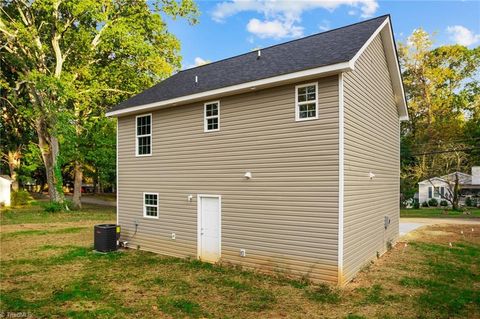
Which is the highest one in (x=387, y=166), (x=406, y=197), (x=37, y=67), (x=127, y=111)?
(x=37, y=67)

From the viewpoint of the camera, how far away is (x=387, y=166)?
12.7 metres

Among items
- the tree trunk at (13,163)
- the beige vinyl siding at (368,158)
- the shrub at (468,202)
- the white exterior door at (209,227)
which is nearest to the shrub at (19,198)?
the tree trunk at (13,163)

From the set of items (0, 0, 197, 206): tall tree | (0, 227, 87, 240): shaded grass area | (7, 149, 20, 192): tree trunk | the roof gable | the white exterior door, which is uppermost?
(0, 0, 197, 206): tall tree

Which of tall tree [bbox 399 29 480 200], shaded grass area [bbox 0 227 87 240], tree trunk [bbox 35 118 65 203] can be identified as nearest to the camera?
shaded grass area [bbox 0 227 87 240]

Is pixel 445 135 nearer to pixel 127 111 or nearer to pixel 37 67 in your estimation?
pixel 127 111

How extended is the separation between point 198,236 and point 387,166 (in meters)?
7.41

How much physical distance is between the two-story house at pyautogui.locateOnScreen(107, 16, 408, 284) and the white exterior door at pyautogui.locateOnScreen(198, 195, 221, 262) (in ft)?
0.10

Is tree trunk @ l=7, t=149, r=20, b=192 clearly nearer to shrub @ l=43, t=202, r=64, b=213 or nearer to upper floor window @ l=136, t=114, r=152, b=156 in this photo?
shrub @ l=43, t=202, r=64, b=213

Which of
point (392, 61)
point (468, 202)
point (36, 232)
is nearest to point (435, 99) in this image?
point (468, 202)

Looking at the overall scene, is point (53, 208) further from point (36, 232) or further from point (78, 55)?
point (78, 55)

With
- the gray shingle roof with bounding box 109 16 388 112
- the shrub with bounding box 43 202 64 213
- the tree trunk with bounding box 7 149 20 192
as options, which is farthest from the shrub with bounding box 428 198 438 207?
the tree trunk with bounding box 7 149 20 192

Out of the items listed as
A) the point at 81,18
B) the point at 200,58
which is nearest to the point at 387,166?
the point at 81,18

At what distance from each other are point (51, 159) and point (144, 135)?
18.0m

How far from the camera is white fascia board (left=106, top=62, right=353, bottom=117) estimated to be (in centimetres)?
788
